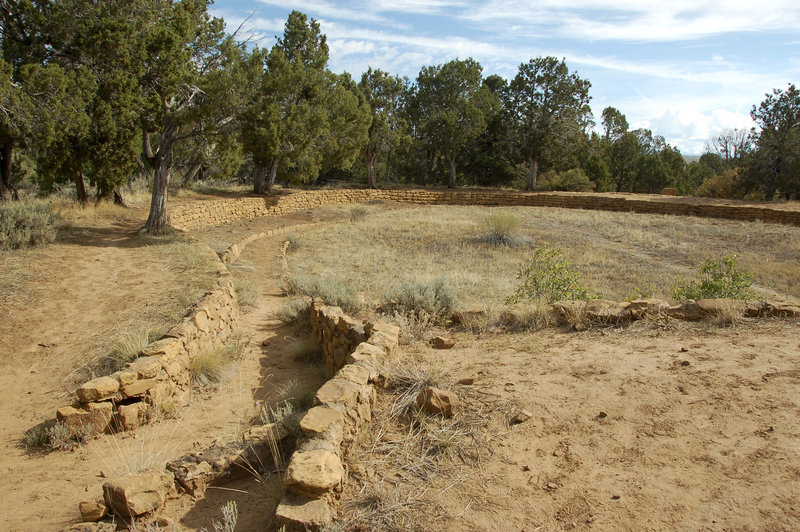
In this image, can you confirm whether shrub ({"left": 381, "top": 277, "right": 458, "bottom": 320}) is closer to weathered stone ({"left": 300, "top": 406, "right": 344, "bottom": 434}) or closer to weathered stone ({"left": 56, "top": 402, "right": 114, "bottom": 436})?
weathered stone ({"left": 300, "top": 406, "right": 344, "bottom": 434})

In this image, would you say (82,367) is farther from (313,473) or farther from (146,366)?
(313,473)

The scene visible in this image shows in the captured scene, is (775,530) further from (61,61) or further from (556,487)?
(61,61)

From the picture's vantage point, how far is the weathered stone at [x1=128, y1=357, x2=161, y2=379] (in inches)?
217

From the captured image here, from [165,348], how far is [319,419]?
3018 millimetres

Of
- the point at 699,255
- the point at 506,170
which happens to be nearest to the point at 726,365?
the point at 699,255

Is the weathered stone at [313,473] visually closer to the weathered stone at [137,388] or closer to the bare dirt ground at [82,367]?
the bare dirt ground at [82,367]

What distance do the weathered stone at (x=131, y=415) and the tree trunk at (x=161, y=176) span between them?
29.7ft

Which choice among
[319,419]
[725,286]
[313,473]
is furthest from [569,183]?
[313,473]

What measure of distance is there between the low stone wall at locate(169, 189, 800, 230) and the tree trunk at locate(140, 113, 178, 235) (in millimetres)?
1750

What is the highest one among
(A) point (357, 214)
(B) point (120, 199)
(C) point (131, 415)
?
(B) point (120, 199)

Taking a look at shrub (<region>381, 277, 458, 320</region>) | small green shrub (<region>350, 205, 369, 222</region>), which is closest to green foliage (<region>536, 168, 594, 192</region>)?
small green shrub (<region>350, 205, 369, 222</region>)

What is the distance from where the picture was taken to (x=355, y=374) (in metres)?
4.66

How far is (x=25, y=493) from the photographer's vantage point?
420 cm

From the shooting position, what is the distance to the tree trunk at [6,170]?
1348cm
